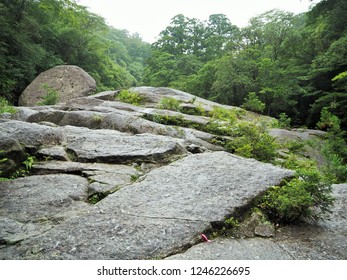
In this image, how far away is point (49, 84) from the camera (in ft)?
41.5

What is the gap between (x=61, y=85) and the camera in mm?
12625

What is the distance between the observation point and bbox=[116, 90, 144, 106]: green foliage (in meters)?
10.3

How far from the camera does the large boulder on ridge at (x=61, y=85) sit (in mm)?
12086

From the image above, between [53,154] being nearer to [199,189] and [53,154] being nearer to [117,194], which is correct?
[117,194]

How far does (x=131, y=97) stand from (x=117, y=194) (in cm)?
728

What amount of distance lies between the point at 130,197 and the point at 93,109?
577cm

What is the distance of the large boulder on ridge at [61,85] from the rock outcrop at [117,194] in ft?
22.3

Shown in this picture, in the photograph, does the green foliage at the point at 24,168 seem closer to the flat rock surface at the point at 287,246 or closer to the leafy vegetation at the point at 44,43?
the flat rock surface at the point at 287,246

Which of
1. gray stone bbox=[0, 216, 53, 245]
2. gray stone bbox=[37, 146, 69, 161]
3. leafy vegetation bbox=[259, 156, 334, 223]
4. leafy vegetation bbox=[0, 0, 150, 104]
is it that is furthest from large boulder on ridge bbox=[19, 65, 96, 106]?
leafy vegetation bbox=[259, 156, 334, 223]

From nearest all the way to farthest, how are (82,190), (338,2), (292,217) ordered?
(292,217)
(82,190)
(338,2)

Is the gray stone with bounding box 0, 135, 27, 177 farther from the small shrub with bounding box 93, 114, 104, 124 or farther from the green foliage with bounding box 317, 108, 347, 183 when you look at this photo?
the green foliage with bounding box 317, 108, 347, 183

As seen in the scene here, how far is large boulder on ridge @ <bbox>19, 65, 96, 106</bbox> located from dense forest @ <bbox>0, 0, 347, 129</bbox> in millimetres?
936
